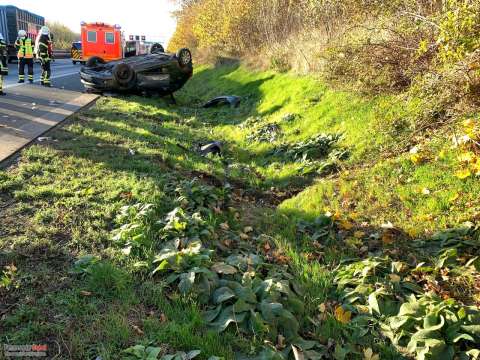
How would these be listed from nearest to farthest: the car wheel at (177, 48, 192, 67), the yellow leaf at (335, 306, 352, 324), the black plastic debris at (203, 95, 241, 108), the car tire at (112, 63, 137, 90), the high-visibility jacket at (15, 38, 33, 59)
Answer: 1. the yellow leaf at (335, 306, 352, 324)
2. the car tire at (112, 63, 137, 90)
3. the car wheel at (177, 48, 192, 67)
4. the black plastic debris at (203, 95, 241, 108)
5. the high-visibility jacket at (15, 38, 33, 59)

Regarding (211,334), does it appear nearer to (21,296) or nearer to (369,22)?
(21,296)

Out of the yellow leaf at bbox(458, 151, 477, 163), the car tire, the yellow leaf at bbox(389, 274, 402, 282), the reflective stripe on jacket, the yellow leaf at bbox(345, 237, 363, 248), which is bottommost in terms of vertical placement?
the yellow leaf at bbox(345, 237, 363, 248)

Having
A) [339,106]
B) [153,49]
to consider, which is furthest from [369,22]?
[153,49]

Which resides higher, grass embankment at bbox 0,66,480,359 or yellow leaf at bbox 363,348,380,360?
grass embankment at bbox 0,66,480,359

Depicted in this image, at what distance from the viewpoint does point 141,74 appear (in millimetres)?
13789

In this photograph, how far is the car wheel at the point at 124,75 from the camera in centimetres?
1338

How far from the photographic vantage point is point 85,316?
295 centimetres

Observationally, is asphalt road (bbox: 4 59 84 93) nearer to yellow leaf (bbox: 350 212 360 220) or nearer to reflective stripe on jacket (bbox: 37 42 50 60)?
reflective stripe on jacket (bbox: 37 42 50 60)

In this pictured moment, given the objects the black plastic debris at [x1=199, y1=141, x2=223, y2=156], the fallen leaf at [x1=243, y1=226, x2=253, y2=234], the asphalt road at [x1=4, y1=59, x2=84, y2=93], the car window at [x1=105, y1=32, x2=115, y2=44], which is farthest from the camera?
the car window at [x1=105, y1=32, x2=115, y2=44]

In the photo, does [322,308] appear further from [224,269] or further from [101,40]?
[101,40]

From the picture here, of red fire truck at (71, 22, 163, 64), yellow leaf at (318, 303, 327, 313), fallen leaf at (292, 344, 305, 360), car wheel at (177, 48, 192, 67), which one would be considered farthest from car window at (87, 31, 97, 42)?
fallen leaf at (292, 344, 305, 360)

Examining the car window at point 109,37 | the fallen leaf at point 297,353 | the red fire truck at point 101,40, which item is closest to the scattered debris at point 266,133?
the fallen leaf at point 297,353

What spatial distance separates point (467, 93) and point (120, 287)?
4861mm

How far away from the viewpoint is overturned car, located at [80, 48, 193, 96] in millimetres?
13490
